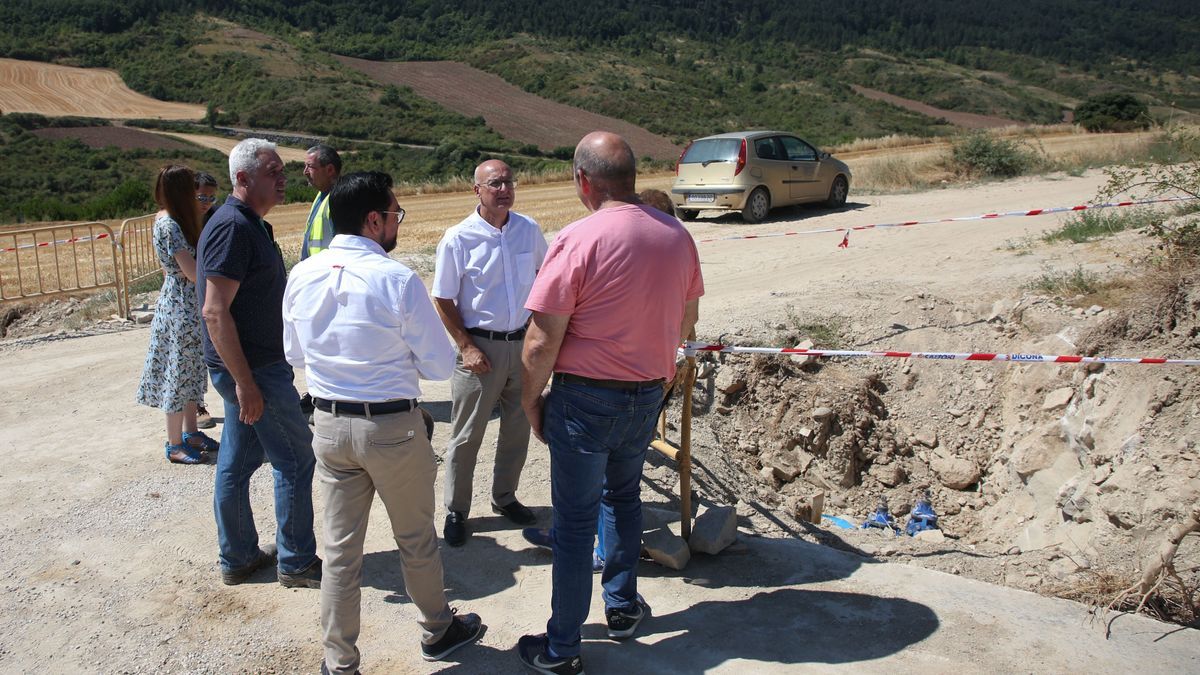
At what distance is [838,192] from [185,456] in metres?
13.5

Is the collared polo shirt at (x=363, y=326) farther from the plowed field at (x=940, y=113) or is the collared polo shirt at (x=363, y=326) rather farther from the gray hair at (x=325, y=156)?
the plowed field at (x=940, y=113)

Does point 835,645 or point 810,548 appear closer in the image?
point 835,645

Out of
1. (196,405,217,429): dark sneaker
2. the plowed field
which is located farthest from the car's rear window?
the plowed field

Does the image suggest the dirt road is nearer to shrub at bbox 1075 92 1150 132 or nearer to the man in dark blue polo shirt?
the man in dark blue polo shirt

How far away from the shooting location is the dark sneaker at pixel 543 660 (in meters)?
3.77

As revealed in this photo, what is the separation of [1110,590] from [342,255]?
151 inches

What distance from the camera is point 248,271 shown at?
4230 mm

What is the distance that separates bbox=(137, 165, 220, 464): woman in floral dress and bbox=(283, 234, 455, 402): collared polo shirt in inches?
99.7

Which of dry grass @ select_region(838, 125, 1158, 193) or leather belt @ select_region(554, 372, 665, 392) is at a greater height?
dry grass @ select_region(838, 125, 1158, 193)

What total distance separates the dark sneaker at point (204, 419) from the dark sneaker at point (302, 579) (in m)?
2.74

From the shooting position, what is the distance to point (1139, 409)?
6.14m

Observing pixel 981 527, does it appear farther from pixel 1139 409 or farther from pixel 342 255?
pixel 342 255

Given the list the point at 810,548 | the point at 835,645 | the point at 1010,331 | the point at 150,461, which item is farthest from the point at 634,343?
the point at 1010,331

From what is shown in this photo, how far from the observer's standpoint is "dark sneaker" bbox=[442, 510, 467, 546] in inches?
199
